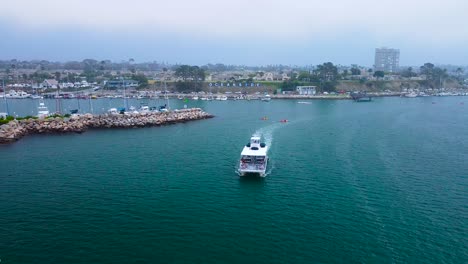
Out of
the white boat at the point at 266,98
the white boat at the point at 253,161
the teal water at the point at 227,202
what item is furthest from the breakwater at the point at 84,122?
the white boat at the point at 266,98

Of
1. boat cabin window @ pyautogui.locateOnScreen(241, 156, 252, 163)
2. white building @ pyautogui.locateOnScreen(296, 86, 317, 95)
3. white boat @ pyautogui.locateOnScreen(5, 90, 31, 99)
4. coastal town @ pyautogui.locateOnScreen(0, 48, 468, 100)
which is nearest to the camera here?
boat cabin window @ pyautogui.locateOnScreen(241, 156, 252, 163)

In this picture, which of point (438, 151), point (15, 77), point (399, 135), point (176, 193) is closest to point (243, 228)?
point (176, 193)

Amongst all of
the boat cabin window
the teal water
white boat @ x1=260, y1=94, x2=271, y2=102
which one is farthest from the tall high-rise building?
the boat cabin window

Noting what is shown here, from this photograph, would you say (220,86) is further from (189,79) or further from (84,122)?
(84,122)

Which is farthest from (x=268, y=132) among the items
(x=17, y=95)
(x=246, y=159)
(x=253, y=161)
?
(x=17, y=95)

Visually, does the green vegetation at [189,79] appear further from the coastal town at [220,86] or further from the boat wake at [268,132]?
the boat wake at [268,132]

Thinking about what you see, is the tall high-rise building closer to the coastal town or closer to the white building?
the coastal town

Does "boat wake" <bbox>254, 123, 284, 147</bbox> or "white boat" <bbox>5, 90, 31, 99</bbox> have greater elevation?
"white boat" <bbox>5, 90, 31, 99</bbox>
